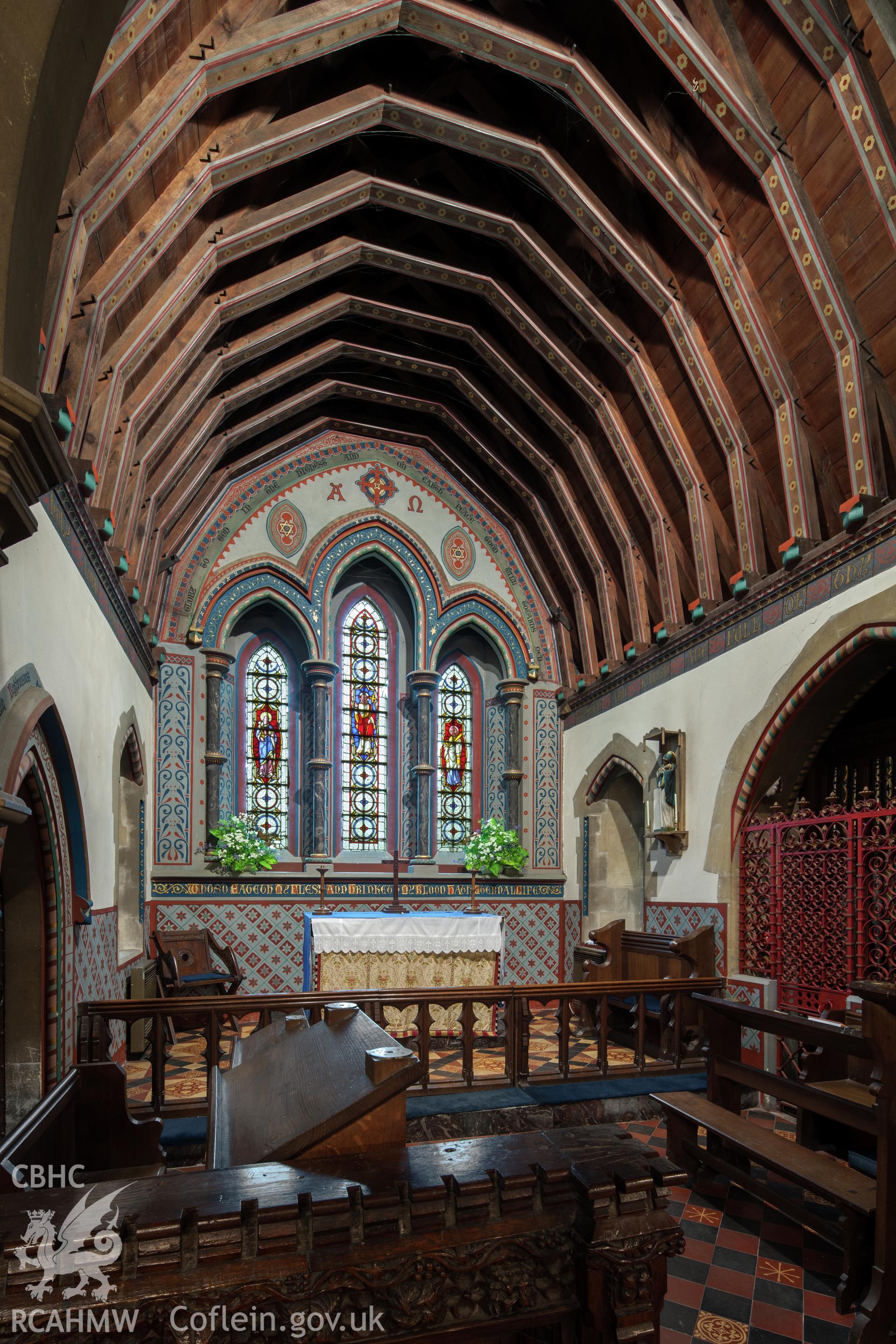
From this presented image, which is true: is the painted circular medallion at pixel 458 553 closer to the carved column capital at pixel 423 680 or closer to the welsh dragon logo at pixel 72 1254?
the carved column capital at pixel 423 680

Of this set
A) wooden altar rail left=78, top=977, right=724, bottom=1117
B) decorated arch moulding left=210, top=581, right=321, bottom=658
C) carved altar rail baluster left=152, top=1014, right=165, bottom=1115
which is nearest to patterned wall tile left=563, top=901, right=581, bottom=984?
wooden altar rail left=78, top=977, right=724, bottom=1117

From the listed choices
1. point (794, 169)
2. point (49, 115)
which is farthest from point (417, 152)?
point (49, 115)

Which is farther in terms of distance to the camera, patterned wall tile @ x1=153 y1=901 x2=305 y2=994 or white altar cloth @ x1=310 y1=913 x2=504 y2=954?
patterned wall tile @ x1=153 y1=901 x2=305 y2=994

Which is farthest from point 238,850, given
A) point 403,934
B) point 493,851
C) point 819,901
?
point 819,901

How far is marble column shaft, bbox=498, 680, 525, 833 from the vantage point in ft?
36.1

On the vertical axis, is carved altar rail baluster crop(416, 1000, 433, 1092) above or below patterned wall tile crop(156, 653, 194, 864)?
below

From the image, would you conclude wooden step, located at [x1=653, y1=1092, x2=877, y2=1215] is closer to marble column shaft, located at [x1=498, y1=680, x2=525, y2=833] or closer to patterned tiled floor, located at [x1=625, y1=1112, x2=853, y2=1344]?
patterned tiled floor, located at [x1=625, y1=1112, x2=853, y2=1344]

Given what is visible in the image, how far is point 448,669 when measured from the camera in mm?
11578

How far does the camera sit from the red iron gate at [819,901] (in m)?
5.80

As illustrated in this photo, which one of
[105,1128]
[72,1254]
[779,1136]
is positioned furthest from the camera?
[779,1136]

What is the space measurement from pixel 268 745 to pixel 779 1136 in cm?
770

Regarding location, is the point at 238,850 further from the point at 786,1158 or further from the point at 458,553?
the point at 786,1158

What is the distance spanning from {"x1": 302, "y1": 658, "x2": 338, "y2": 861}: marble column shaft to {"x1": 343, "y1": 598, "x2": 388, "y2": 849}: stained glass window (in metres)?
0.47

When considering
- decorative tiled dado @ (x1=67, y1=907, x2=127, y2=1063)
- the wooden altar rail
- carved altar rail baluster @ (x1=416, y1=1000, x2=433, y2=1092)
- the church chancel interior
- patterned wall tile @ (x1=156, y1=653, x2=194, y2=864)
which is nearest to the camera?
the church chancel interior
